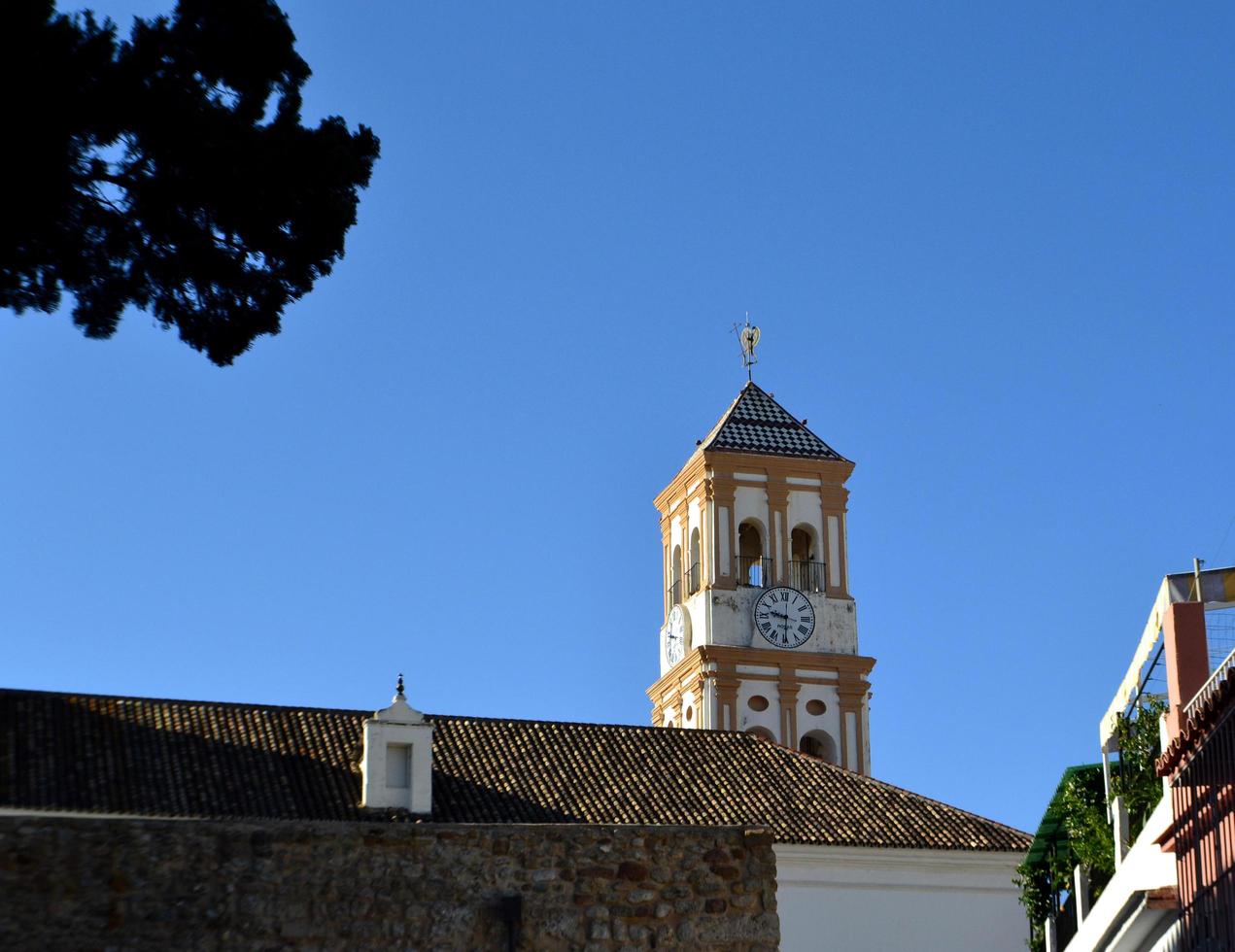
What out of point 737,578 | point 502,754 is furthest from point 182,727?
point 737,578

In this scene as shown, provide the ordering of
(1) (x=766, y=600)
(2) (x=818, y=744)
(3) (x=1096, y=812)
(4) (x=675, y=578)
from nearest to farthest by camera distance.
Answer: (3) (x=1096, y=812) → (2) (x=818, y=744) → (1) (x=766, y=600) → (4) (x=675, y=578)

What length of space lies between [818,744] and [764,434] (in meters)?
5.94

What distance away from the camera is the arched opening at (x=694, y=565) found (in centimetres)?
3859

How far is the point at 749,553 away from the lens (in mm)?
38875

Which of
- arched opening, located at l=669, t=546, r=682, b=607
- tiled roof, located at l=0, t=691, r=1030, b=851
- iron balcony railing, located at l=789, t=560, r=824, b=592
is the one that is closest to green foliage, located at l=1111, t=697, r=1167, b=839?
tiled roof, located at l=0, t=691, r=1030, b=851

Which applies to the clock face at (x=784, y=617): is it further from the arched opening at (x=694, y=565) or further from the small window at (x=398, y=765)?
the small window at (x=398, y=765)

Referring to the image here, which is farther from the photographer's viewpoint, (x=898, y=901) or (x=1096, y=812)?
(x=898, y=901)

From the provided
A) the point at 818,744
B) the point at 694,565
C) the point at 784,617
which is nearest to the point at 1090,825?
the point at 818,744

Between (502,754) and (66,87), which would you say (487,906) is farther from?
(502,754)

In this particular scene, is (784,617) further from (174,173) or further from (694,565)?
(174,173)

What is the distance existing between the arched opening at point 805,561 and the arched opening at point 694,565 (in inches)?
67.2

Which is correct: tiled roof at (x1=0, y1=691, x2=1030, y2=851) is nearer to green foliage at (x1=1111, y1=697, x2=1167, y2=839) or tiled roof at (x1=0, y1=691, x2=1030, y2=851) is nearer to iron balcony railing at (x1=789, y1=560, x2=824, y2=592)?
iron balcony railing at (x1=789, y1=560, x2=824, y2=592)

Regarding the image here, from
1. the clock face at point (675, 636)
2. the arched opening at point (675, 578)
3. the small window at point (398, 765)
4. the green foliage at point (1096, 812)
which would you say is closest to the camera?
the green foliage at point (1096, 812)

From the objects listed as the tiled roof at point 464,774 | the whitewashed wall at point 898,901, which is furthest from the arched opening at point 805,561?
the whitewashed wall at point 898,901
